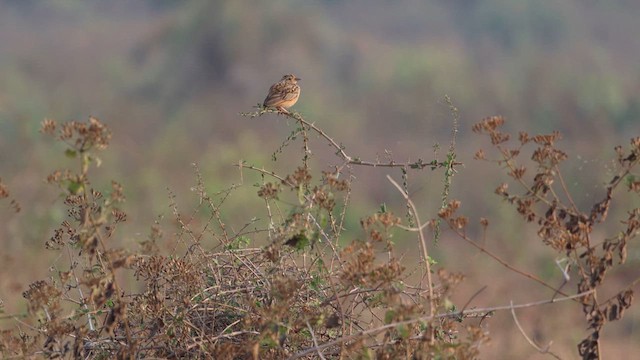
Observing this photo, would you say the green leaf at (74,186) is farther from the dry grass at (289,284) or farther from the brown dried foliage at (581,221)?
the brown dried foliage at (581,221)

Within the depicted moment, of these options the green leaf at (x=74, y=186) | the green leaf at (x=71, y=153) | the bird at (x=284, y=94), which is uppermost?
the bird at (x=284, y=94)

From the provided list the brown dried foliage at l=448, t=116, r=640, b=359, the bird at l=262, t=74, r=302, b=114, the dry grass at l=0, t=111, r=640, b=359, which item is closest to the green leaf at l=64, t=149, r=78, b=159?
the dry grass at l=0, t=111, r=640, b=359

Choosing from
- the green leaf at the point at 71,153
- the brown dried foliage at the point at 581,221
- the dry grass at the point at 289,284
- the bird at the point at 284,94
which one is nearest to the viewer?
the green leaf at the point at 71,153

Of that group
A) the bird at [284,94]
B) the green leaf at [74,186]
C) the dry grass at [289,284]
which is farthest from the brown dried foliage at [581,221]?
the bird at [284,94]

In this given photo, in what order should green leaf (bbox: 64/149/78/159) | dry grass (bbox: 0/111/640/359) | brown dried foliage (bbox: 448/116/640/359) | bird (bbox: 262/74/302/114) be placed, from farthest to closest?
bird (bbox: 262/74/302/114), brown dried foliage (bbox: 448/116/640/359), dry grass (bbox: 0/111/640/359), green leaf (bbox: 64/149/78/159)

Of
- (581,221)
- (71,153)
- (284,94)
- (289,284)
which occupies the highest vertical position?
(284,94)

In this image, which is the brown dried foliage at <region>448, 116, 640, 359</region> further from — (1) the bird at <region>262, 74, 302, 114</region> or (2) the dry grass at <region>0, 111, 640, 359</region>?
(1) the bird at <region>262, 74, 302, 114</region>

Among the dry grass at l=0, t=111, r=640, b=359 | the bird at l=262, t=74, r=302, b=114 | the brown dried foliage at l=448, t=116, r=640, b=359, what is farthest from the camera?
the bird at l=262, t=74, r=302, b=114

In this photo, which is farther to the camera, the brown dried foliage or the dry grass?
the brown dried foliage

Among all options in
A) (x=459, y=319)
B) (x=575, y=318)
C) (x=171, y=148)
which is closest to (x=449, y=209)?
(x=459, y=319)

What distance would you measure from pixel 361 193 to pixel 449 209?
726cm

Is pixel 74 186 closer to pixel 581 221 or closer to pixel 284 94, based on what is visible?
pixel 581 221

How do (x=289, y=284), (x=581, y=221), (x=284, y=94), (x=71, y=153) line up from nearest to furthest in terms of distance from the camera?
(x=71, y=153)
(x=289, y=284)
(x=581, y=221)
(x=284, y=94)

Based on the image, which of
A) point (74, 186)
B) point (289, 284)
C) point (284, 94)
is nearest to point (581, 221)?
point (289, 284)
